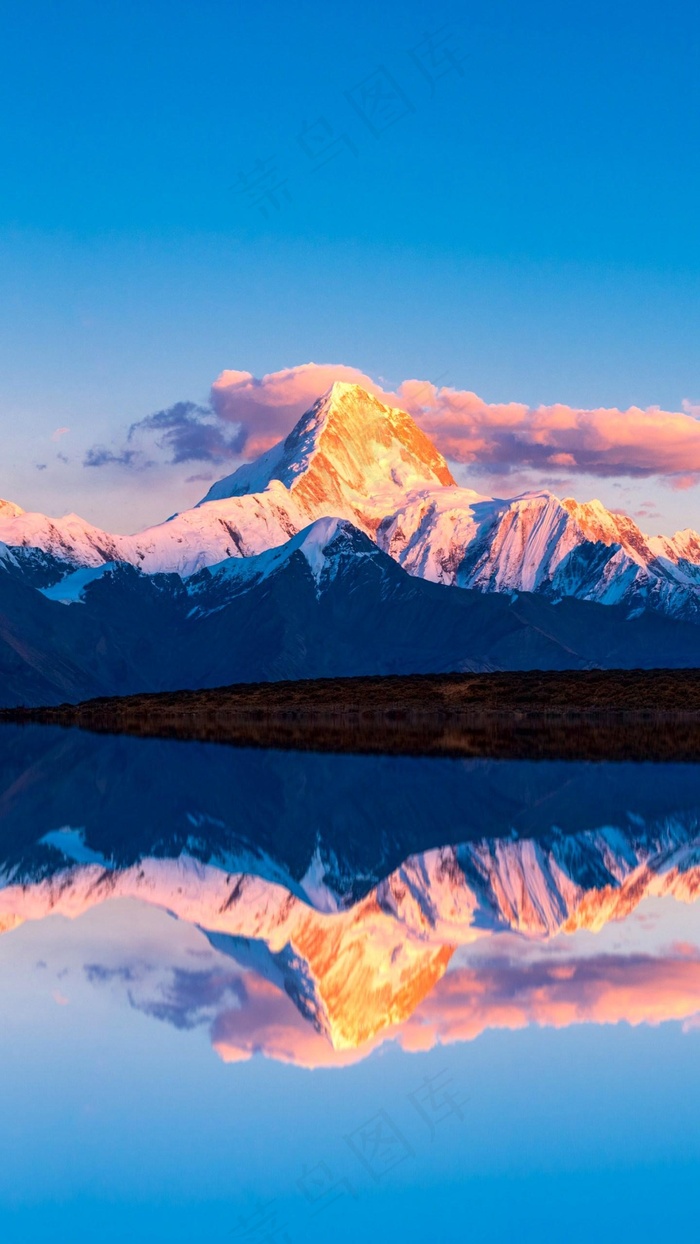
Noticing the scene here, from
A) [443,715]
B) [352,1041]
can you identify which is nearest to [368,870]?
[352,1041]

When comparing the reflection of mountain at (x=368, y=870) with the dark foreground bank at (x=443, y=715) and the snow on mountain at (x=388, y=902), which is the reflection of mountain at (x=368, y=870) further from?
the dark foreground bank at (x=443, y=715)

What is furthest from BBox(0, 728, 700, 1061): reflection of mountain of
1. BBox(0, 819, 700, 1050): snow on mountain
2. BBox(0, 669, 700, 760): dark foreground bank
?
BBox(0, 669, 700, 760): dark foreground bank

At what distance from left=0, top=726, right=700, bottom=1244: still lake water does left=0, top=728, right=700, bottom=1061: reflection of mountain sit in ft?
0.40

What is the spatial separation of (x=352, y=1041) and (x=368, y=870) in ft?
45.4

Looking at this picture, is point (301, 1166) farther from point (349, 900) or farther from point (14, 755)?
point (14, 755)

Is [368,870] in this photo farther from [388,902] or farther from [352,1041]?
[352,1041]

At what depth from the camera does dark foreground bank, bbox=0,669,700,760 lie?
8338 cm

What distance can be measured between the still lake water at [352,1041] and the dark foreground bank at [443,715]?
4099cm

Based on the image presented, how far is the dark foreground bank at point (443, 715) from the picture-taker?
83.4 m

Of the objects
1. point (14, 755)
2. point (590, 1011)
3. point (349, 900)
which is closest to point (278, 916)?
point (349, 900)

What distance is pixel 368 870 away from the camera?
31.9m

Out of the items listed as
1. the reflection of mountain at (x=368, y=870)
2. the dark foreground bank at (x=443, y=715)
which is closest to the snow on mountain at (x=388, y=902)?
the reflection of mountain at (x=368, y=870)

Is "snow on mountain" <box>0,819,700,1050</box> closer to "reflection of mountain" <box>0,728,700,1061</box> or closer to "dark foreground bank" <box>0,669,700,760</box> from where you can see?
"reflection of mountain" <box>0,728,700,1061</box>

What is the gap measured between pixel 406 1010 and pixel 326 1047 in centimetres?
175
